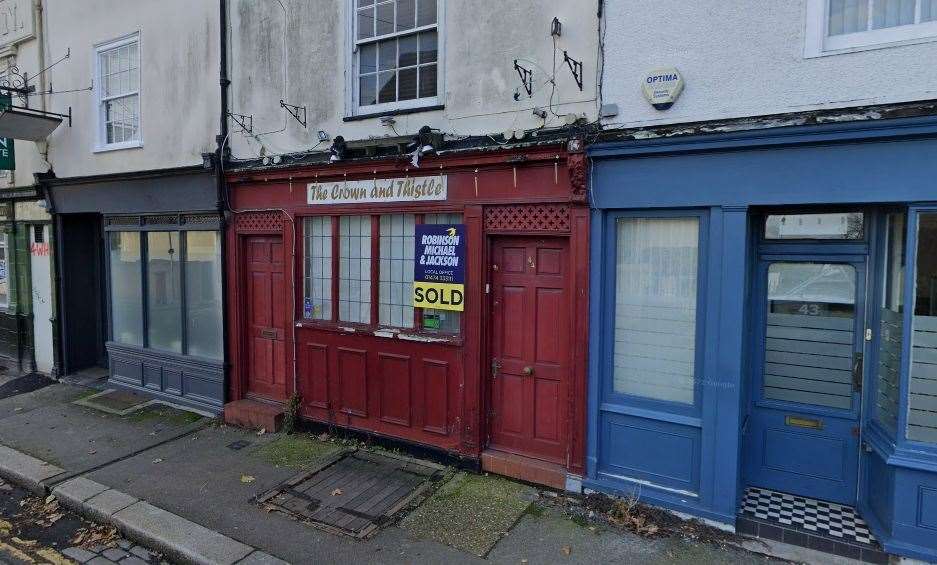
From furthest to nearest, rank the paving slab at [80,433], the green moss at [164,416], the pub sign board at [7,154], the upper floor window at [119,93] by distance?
the pub sign board at [7,154] → the upper floor window at [119,93] → the green moss at [164,416] → the paving slab at [80,433]

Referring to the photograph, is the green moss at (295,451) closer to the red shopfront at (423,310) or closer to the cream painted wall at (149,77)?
the red shopfront at (423,310)

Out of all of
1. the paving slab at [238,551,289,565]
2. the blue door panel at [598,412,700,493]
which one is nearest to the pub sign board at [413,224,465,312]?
the blue door panel at [598,412,700,493]

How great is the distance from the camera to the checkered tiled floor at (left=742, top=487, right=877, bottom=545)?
15.4 ft

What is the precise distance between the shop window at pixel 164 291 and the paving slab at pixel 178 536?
155 inches

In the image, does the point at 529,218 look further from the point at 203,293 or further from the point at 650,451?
the point at 203,293

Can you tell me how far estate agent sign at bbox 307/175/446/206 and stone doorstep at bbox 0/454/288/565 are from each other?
378cm

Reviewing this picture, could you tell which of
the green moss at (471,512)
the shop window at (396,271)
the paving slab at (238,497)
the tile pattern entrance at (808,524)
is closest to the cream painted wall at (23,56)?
the paving slab at (238,497)

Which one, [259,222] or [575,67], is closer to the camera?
[575,67]

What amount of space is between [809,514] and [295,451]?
17.7 feet

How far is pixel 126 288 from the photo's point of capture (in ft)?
31.2

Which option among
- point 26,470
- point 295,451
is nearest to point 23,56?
point 26,470

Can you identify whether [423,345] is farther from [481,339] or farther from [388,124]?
[388,124]

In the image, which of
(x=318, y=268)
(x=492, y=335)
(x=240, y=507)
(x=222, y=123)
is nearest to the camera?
(x=240, y=507)

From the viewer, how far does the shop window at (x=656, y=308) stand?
5.13 m
